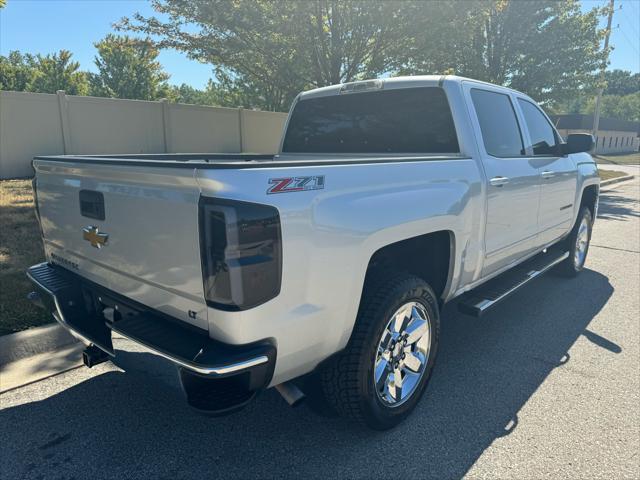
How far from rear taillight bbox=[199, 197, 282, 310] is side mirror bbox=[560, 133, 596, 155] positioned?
3.78 m

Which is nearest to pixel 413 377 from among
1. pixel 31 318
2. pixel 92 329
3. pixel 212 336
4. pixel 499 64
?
pixel 212 336

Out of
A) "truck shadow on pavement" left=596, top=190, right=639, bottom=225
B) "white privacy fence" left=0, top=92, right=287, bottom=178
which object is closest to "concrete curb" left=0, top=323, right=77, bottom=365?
"truck shadow on pavement" left=596, top=190, right=639, bottom=225

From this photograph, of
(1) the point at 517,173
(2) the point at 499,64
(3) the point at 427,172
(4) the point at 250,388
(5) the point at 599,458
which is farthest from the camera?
(2) the point at 499,64

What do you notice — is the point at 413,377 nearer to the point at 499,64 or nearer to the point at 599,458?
the point at 599,458

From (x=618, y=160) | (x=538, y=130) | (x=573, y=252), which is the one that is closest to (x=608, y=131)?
(x=618, y=160)

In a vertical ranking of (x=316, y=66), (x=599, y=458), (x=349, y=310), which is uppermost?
(x=316, y=66)

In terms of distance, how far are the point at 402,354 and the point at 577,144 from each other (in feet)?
10.3

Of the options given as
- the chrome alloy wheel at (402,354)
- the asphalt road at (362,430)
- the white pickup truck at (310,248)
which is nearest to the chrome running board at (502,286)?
the white pickup truck at (310,248)

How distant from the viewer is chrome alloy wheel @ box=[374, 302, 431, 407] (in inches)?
104

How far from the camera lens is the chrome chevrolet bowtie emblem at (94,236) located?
2.39m

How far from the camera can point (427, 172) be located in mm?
2768

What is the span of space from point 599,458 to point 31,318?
159 inches

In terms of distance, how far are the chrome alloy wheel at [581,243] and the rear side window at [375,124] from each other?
318 cm

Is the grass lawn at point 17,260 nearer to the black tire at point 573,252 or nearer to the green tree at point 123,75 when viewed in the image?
the black tire at point 573,252
